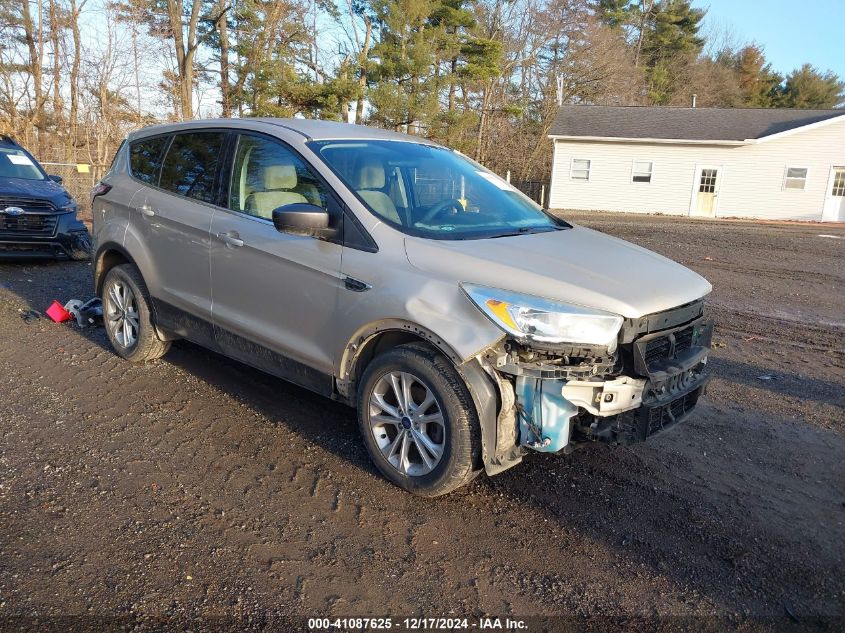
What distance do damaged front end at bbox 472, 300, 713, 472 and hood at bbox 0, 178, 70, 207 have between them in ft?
28.7

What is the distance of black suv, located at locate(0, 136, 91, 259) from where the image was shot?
9.05 metres

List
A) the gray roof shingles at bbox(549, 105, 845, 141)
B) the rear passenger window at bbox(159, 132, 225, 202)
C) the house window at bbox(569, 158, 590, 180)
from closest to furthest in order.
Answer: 1. the rear passenger window at bbox(159, 132, 225, 202)
2. the gray roof shingles at bbox(549, 105, 845, 141)
3. the house window at bbox(569, 158, 590, 180)

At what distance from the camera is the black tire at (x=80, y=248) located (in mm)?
9750

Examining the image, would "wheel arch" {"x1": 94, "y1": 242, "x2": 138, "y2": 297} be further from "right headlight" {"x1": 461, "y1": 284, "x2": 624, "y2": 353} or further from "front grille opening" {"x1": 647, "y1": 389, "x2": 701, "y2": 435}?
"front grille opening" {"x1": 647, "y1": 389, "x2": 701, "y2": 435}

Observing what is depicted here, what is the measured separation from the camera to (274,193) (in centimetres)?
419

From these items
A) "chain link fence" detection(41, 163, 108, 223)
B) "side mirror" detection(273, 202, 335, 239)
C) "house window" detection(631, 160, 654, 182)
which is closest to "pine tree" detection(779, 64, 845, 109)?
"house window" detection(631, 160, 654, 182)

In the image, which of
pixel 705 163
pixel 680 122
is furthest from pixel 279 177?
pixel 680 122

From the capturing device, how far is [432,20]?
29625 mm

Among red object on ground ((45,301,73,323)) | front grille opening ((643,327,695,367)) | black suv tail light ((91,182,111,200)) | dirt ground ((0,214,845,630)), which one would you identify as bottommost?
dirt ground ((0,214,845,630))

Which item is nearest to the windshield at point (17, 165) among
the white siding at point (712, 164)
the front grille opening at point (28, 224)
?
the front grille opening at point (28, 224)

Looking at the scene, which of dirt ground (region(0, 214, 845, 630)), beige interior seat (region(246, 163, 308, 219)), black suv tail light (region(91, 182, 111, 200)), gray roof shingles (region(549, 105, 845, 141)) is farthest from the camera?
gray roof shingles (region(549, 105, 845, 141))

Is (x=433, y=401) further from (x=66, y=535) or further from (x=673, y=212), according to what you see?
(x=673, y=212)

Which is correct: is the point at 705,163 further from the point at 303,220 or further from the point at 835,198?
the point at 303,220

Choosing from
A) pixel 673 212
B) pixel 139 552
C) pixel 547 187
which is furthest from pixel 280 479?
pixel 547 187
